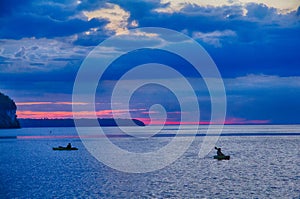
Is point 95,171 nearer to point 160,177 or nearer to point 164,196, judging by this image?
point 160,177

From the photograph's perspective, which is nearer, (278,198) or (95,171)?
(278,198)

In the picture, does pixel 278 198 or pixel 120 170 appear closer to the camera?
pixel 278 198

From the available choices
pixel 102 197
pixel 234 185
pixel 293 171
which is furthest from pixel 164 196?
pixel 293 171

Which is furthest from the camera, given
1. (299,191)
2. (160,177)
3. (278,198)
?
(160,177)

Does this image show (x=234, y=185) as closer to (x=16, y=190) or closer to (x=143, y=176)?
(x=143, y=176)

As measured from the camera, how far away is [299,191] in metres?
53.7

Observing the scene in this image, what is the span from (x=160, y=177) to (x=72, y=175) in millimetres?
13936

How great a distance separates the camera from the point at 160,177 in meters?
67.7

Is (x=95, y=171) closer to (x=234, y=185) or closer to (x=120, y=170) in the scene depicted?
(x=120, y=170)

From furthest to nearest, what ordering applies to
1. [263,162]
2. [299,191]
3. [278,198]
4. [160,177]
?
[263,162]
[160,177]
[299,191]
[278,198]

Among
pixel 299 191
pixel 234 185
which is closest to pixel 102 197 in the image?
pixel 234 185

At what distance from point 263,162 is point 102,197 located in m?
48.2

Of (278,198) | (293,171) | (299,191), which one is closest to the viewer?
(278,198)

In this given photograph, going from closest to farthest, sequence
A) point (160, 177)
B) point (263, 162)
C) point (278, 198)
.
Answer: point (278, 198) < point (160, 177) < point (263, 162)
